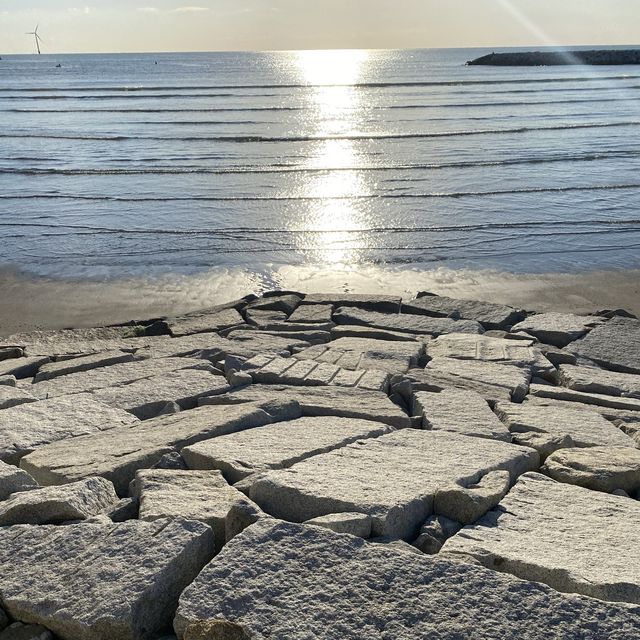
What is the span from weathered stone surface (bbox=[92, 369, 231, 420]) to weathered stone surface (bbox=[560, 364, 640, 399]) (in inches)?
89.5

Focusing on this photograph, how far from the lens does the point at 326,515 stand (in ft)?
10.9

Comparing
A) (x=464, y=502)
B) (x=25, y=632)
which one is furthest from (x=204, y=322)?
(x=25, y=632)

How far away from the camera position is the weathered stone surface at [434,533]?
3271 millimetres

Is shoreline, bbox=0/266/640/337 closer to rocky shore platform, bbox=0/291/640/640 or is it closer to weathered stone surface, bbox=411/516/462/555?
rocky shore platform, bbox=0/291/640/640

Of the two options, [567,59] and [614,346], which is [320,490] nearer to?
[614,346]

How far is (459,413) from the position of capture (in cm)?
476

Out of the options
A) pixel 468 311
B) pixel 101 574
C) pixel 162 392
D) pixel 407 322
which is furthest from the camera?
pixel 468 311

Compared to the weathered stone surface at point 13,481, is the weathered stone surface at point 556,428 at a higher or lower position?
lower

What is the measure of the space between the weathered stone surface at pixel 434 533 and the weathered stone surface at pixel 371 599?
30cm

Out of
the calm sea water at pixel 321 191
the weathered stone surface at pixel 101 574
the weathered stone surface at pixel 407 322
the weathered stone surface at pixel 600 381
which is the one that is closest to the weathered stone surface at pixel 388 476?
the weathered stone surface at pixel 101 574

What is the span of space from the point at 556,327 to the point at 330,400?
109 inches

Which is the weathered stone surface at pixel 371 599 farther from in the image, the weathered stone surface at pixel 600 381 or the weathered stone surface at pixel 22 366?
the weathered stone surface at pixel 22 366

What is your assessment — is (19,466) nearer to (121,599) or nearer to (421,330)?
(121,599)

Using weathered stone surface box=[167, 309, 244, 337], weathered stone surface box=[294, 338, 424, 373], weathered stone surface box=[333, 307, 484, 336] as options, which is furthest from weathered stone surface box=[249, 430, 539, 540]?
weathered stone surface box=[167, 309, 244, 337]
